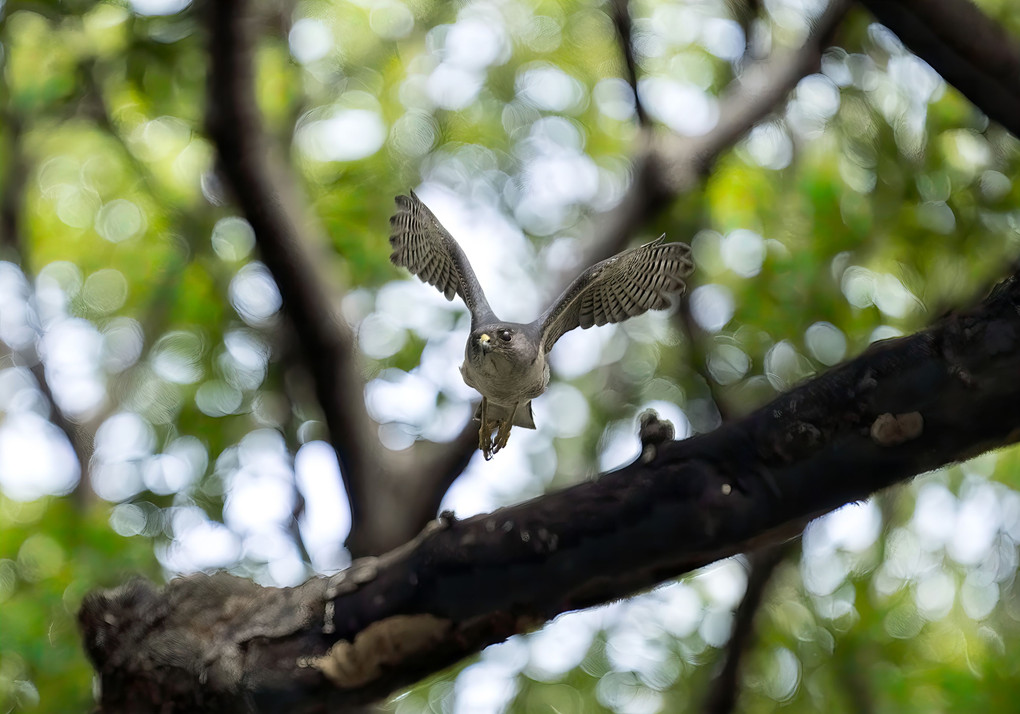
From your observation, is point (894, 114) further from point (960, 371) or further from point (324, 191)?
point (324, 191)

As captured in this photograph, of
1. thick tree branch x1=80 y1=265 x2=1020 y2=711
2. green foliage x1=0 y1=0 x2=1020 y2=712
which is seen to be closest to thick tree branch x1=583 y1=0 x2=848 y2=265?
green foliage x1=0 y1=0 x2=1020 y2=712

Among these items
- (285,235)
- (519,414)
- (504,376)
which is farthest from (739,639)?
(285,235)

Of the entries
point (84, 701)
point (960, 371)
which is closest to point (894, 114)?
point (960, 371)

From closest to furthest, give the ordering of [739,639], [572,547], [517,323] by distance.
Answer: [572,547], [517,323], [739,639]

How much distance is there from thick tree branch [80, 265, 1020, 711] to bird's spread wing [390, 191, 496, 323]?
74 centimetres

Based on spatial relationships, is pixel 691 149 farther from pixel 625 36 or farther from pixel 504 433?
pixel 504 433

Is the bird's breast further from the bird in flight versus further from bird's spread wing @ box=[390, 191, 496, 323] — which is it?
bird's spread wing @ box=[390, 191, 496, 323]

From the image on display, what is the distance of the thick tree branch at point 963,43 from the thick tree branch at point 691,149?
8.47 ft

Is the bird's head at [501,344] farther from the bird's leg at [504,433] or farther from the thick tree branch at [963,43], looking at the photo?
the thick tree branch at [963,43]

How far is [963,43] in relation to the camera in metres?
2.39

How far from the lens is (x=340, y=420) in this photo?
5.14 m

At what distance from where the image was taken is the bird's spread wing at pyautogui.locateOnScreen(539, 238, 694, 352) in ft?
9.05

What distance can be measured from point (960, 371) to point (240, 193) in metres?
3.56

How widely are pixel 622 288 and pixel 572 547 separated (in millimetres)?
898
